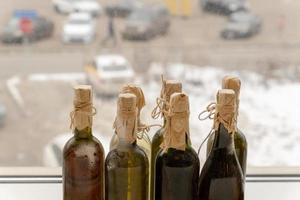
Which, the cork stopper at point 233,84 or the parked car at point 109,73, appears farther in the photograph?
the parked car at point 109,73

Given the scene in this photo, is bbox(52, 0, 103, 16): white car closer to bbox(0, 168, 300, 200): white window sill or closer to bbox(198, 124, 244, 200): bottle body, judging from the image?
bbox(0, 168, 300, 200): white window sill

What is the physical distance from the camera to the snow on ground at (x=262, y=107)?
5.08 ft

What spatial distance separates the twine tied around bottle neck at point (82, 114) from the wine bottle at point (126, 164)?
0.05m

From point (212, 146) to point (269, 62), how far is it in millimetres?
634

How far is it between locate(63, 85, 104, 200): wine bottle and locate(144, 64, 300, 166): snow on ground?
1.76ft

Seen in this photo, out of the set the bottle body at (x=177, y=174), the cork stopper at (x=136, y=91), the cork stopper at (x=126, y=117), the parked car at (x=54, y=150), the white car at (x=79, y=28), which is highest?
the white car at (x=79, y=28)

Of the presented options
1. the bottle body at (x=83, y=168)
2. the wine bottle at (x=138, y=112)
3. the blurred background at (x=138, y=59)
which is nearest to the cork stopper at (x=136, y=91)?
the wine bottle at (x=138, y=112)

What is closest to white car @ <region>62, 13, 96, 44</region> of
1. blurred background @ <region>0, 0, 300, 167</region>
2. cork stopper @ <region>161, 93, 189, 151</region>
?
blurred background @ <region>0, 0, 300, 167</region>

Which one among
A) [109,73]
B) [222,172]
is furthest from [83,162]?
[109,73]

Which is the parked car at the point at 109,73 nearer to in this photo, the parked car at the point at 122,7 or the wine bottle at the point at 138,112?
the parked car at the point at 122,7

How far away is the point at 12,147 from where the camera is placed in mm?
1554

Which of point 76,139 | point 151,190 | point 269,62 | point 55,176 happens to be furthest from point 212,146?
point 269,62

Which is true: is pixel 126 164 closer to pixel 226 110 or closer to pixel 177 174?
pixel 177 174

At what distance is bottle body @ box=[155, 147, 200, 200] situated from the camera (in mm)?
963
